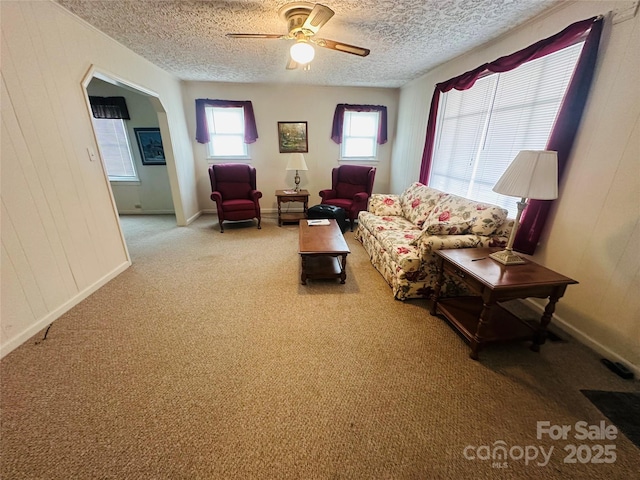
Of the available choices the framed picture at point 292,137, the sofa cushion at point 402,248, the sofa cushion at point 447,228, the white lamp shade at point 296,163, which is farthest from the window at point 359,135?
the sofa cushion at point 447,228

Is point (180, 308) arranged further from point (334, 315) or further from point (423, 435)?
point (423, 435)

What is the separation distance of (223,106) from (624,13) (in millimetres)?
4922

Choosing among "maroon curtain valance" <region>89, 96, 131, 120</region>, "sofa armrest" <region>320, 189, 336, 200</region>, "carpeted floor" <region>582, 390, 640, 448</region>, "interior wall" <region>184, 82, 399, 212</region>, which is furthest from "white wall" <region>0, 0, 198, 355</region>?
"carpeted floor" <region>582, 390, 640, 448</region>

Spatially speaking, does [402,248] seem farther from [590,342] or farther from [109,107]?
[109,107]

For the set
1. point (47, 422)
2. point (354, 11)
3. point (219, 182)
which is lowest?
point (47, 422)

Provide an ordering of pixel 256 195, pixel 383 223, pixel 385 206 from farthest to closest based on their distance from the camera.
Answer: pixel 256 195, pixel 385 206, pixel 383 223

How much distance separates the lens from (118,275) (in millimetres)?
2678

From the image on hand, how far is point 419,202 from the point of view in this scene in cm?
327

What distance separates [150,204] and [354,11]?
16.2 ft

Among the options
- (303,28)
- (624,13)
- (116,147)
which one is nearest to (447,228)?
(624,13)

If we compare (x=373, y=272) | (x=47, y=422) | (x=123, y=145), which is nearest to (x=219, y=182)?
(x=123, y=145)

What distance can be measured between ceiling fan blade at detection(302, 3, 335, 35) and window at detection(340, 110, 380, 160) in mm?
3044

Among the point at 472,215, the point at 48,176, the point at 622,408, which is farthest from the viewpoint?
the point at 472,215

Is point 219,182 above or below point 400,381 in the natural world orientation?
above
